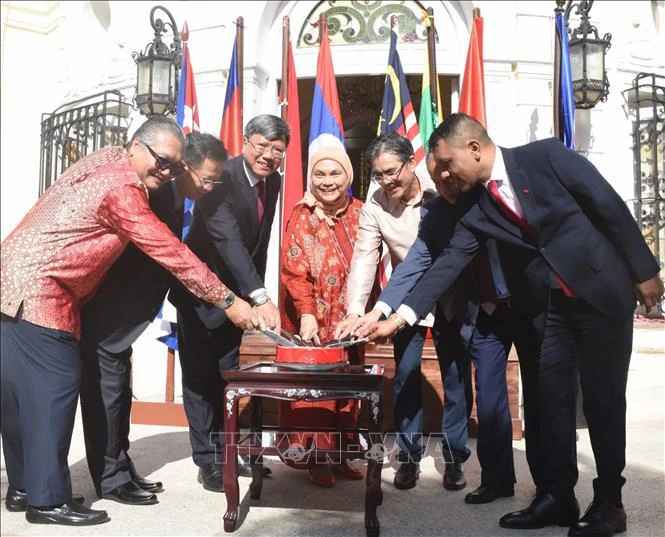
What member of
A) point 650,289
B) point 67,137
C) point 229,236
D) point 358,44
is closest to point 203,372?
point 229,236

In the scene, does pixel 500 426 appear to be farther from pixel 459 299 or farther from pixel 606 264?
pixel 606 264

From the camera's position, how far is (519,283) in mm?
2881

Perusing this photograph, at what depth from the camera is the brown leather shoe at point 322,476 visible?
3.11 meters

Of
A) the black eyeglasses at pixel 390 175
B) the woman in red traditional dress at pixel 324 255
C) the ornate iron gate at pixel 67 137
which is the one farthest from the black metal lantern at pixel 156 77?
the black eyeglasses at pixel 390 175

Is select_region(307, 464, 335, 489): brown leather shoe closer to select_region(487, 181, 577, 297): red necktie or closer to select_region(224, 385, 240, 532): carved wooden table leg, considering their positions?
select_region(224, 385, 240, 532): carved wooden table leg

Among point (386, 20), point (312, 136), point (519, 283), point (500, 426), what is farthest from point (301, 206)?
point (386, 20)

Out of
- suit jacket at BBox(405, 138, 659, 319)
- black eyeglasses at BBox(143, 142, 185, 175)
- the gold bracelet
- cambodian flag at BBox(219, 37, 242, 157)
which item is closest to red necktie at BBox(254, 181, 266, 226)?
black eyeglasses at BBox(143, 142, 185, 175)

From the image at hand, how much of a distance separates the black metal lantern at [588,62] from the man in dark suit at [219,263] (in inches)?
120

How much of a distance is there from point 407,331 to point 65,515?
5.52 ft

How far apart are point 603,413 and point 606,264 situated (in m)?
0.57

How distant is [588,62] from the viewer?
5.19 m

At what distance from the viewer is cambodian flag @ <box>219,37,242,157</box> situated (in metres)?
5.09

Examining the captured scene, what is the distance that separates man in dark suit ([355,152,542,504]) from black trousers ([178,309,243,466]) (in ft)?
2.80

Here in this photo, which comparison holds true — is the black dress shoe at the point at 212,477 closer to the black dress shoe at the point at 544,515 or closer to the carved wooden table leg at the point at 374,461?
the carved wooden table leg at the point at 374,461
